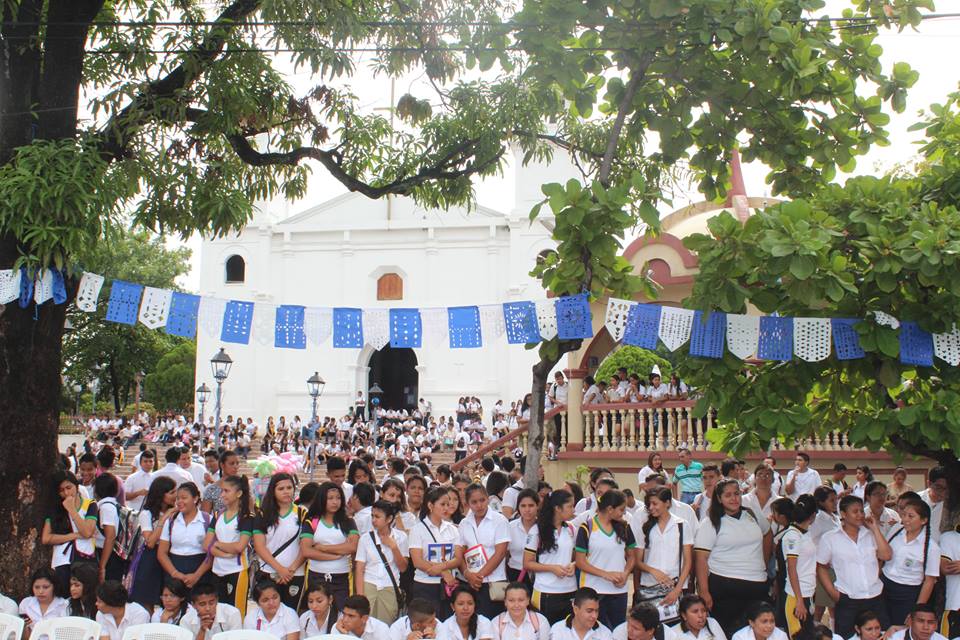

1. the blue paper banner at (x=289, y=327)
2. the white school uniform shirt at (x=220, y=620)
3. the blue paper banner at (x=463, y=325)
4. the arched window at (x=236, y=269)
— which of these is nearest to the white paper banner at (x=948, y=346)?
the blue paper banner at (x=463, y=325)

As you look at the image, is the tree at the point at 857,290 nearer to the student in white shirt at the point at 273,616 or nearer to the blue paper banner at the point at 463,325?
the blue paper banner at the point at 463,325

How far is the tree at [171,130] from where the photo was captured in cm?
768

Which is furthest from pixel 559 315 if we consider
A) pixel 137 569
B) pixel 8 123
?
pixel 8 123

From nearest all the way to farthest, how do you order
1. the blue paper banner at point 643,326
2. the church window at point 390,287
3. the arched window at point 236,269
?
the blue paper banner at point 643,326 < the church window at point 390,287 < the arched window at point 236,269

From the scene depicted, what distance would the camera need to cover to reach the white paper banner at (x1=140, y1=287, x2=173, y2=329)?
8.20 meters

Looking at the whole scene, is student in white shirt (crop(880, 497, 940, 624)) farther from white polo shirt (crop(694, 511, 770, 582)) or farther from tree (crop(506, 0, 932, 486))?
tree (crop(506, 0, 932, 486))

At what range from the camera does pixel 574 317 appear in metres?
7.46

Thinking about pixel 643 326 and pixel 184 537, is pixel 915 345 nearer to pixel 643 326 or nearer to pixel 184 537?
pixel 643 326

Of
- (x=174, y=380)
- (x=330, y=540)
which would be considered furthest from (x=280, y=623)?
(x=174, y=380)

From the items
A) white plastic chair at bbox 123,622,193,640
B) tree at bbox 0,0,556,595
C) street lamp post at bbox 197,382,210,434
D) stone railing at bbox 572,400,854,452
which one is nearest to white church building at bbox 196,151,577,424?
street lamp post at bbox 197,382,210,434

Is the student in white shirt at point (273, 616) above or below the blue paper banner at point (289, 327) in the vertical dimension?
below

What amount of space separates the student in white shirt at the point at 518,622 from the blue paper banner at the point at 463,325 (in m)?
2.75

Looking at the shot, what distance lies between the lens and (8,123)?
26.8 ft

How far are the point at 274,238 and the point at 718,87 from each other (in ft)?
103
